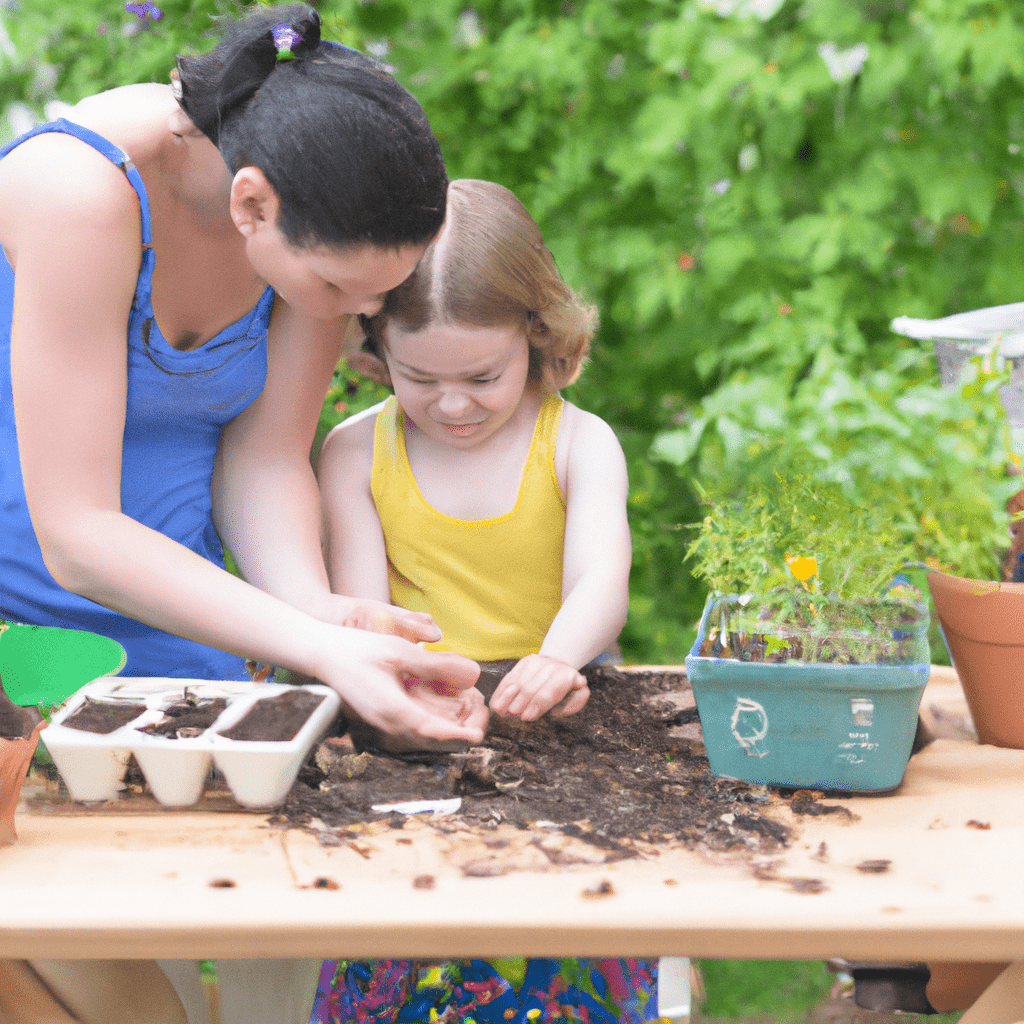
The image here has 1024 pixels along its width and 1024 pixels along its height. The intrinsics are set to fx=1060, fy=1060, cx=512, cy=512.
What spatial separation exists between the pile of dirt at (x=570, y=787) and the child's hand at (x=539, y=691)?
21 millimetres

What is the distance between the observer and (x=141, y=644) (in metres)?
1.41

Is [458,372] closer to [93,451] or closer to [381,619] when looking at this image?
[381,619]

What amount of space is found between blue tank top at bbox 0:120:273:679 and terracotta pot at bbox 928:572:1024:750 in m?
0.87

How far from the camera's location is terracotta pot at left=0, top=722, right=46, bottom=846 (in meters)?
0.85

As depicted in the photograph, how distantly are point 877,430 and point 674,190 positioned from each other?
3.42 ft

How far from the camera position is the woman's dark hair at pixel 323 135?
98cm

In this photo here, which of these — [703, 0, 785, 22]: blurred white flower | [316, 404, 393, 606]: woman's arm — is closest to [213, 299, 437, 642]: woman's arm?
[316, 404, 393, 606]: woman's arm

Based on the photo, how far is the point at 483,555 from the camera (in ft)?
4.93

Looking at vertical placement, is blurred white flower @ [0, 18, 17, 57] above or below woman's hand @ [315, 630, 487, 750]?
above

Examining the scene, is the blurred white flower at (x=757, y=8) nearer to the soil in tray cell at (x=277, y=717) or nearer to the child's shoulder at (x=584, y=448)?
the child's shoulder at (x=584, y=448)

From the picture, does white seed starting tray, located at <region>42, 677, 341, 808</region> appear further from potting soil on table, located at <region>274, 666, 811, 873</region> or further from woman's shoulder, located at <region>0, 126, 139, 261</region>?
woman's shoulder, located at <region>0, 126, 139, 261</region>

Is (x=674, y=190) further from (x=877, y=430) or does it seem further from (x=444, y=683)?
(x=444, y=683)

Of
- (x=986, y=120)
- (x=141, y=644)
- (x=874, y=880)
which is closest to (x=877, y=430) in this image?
(x=874, y=880)

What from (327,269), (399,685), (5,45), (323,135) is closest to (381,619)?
(399,685)
